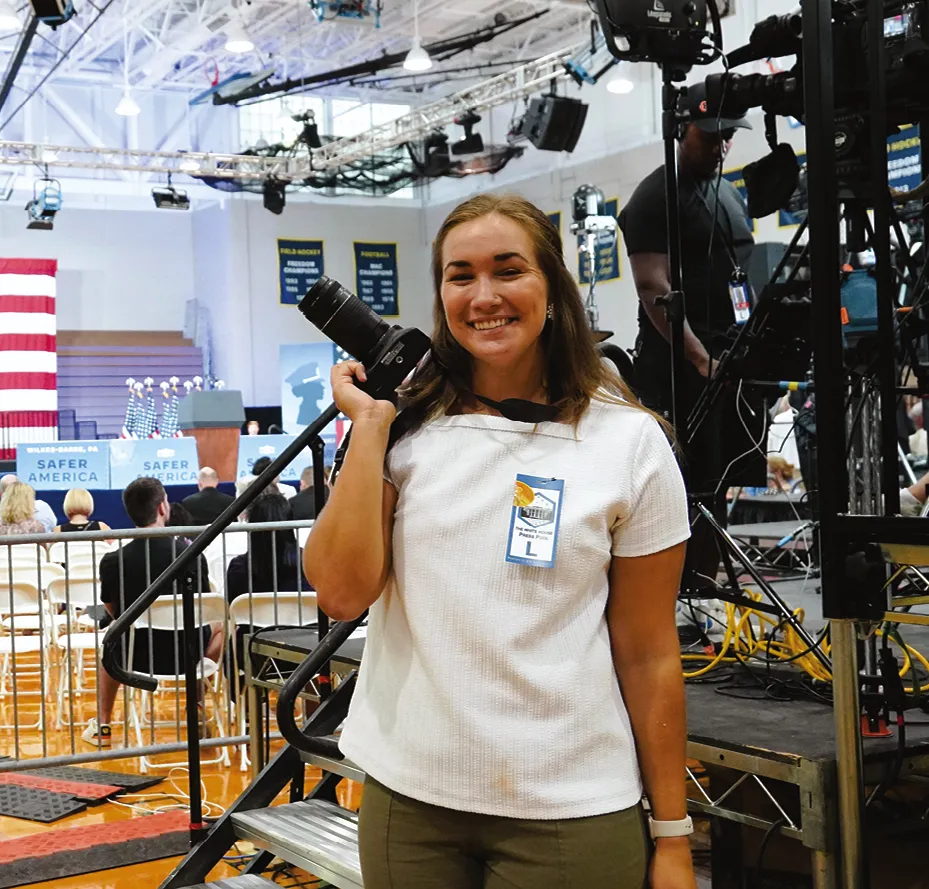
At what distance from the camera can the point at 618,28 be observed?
3023mm

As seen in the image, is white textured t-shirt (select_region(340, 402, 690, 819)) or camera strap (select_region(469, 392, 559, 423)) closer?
white textured t-shirt (select_region(340, 402, 690, 819))

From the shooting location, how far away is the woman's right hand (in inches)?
57.6

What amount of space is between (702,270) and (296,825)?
182 cm

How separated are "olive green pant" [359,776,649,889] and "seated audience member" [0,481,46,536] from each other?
246 inches

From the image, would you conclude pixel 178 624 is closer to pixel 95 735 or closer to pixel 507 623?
pixel 95 735

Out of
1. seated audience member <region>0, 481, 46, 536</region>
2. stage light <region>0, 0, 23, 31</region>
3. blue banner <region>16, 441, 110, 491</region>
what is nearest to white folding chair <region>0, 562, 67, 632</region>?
seated audience member <region>0, 481, 46, 536</region>

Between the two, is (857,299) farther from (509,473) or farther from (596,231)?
(596,231)

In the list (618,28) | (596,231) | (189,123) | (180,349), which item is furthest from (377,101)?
(618,28)

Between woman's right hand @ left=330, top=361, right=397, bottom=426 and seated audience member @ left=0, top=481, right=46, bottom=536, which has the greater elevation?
woman's right hand @ left=330, top=361, right=397, bottom=426

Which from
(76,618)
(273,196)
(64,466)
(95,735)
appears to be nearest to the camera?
(95,735)

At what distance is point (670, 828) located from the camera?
1.40 meters

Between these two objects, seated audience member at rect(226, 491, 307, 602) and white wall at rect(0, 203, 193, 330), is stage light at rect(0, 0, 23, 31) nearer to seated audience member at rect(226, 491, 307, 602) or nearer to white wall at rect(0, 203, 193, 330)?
white wall at rect(0, 203, 193, 330)

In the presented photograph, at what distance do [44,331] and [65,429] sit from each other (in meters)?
2.19

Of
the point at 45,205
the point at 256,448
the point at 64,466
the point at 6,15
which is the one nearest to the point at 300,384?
the point at 45,205
